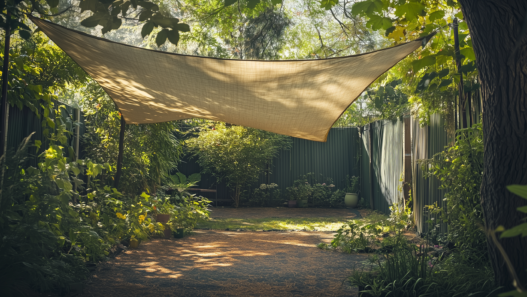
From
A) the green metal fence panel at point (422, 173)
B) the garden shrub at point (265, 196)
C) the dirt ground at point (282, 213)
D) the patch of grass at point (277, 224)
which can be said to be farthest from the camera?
the garden shrub at point (265, 196)

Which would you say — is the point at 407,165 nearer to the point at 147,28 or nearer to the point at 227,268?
the point at 227,268

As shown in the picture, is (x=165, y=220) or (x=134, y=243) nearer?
(x=134, y=243)

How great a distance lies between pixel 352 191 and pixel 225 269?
6205 mm

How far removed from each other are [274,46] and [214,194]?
11.9 feet

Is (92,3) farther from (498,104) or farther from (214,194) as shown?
(214,194)

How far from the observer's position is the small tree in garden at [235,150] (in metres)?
8.78

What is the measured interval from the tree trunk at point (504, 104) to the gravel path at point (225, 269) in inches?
47.2

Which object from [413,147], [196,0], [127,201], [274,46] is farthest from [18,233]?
[196,0]

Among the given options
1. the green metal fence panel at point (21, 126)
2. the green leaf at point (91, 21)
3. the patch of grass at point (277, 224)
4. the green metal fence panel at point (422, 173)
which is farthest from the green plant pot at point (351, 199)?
the green leaf at point (91, 21)

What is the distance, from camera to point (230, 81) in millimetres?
2965

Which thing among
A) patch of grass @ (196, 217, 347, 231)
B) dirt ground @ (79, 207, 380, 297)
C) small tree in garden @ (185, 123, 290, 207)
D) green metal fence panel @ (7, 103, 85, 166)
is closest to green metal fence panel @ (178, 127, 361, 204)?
small tree in garden @ (185, 123, 290, 207)

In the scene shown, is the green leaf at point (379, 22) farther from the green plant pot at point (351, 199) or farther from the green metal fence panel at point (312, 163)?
the green metal fence panel at point (312, 163)

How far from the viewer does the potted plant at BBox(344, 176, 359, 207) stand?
29.1 ft

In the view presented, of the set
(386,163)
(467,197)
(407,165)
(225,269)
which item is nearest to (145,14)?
(225,269)
